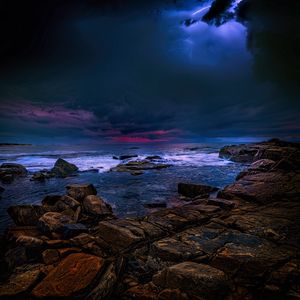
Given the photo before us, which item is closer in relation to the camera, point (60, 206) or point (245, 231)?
point (245, 231)

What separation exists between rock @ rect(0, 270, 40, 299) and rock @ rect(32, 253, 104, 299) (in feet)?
0.70

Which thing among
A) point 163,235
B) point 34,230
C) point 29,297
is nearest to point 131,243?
point 163,235

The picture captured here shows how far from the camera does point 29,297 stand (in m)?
3.90

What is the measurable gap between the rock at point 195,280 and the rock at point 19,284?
7.97ft

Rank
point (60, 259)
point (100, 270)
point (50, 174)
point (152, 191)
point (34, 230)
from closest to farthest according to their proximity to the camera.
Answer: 1. point (100, 270)
2. point (60, 259)
3. point (34, 230)
4. point (152, 191)
5. point (50, 174)

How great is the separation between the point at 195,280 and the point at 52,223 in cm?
443

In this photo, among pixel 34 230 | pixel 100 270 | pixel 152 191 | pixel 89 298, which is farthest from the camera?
pixel 152 191

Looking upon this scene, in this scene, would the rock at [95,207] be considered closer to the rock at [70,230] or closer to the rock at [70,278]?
the rock at [70,230]

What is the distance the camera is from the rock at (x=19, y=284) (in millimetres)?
3963

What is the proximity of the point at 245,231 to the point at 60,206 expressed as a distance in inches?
261

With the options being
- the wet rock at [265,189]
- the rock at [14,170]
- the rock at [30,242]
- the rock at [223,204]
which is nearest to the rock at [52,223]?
the rock at [30,242]

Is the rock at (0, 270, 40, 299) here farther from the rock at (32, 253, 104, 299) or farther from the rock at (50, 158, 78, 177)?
the rock at (50, 158, 78, 177)

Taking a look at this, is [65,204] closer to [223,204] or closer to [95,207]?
[95,207]

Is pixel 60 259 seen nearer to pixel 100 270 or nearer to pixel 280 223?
pixel 100 270
